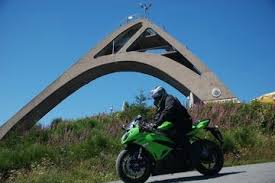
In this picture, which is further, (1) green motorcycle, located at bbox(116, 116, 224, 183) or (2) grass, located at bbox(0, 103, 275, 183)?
(2) grass, located at bbox(0, 103, 275, 183)

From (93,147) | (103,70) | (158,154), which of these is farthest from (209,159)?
(103,70)

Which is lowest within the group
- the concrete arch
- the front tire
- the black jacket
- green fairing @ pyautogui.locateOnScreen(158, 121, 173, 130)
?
the front tire

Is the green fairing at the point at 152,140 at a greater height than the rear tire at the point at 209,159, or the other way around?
the green fairing at the point at 152,140

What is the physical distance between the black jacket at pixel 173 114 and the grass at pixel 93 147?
239 centimetres

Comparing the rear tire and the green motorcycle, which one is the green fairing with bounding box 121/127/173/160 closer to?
the green motorcycle

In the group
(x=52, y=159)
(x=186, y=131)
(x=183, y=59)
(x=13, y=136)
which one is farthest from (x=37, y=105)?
(x=186, y=131)

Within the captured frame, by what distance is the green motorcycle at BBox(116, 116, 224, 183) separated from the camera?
8468 millimetres

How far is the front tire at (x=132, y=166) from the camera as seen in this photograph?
27.6 ft

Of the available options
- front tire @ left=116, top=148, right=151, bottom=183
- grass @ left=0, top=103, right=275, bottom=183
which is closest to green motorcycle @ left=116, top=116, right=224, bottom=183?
front tire @ left=116, top=148, right=151, bottom=183

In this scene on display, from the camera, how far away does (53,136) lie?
16047mm

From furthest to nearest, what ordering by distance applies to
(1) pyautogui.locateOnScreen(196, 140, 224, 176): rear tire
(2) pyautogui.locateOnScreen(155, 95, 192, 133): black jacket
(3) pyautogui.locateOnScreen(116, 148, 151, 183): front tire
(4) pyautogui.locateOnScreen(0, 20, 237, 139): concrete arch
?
(4) pyautogui.locateOnScreen(0, 20, 237, 139): concrete arch
(1) pyautogui.locateOnScreen(196, 140, 224, 176): rear tire
(2) pyautogui.locateOnScreen(155, 95, 192, 133): black jacket
(3) pyautogui.locateOnScreen(116, 148, 151, 183): front tire

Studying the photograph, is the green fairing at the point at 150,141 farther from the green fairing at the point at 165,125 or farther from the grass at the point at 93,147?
the grass at the point at 93,147

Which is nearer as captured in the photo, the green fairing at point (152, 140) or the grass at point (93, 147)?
the green fairing at point (152, 140)

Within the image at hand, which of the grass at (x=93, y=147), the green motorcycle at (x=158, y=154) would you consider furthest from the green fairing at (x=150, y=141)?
the grass at (x=93, y=147)
